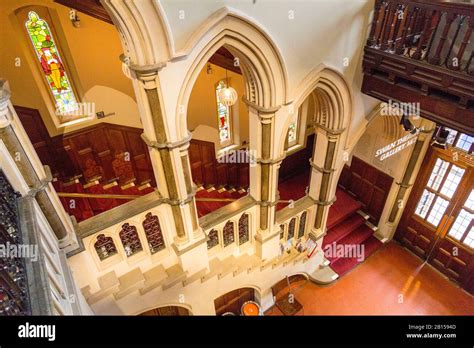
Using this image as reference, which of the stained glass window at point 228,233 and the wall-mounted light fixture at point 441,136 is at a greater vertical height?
the wall-mounted light fixture at point 441,136

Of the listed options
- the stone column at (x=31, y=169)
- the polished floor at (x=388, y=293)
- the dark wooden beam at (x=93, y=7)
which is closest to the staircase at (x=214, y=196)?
the polished floor at (x=388, y=293)

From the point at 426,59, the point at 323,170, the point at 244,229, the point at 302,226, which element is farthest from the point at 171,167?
the point at 302,226

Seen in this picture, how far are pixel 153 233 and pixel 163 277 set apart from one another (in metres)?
0.66

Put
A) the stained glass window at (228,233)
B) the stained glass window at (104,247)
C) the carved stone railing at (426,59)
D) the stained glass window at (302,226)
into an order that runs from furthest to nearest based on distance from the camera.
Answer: the stained glass window at (302,226) → the stained glass window at (228,233) → the stained glass window at (104,247) → the carved stone railing at (426,59)

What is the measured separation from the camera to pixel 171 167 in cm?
400

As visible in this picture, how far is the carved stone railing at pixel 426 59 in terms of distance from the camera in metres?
3.82

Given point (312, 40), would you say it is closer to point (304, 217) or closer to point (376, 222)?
point (304, 217)

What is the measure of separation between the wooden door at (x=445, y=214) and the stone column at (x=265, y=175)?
3.56 meters

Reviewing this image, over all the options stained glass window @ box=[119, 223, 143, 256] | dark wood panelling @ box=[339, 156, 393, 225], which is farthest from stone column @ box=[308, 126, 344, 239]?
stained glass window @ box=[119, 223, 143, 256]

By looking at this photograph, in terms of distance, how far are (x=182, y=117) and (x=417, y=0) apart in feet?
10.1

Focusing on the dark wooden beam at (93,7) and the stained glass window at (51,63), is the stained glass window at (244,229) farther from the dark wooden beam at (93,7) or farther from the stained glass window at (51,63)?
the stained glass window at (51,63)

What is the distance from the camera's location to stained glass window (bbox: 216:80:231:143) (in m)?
7.00

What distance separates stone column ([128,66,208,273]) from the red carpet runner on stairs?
3.70 metres

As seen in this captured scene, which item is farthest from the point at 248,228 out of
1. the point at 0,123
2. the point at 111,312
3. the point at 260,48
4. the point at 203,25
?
the point at 0,123
